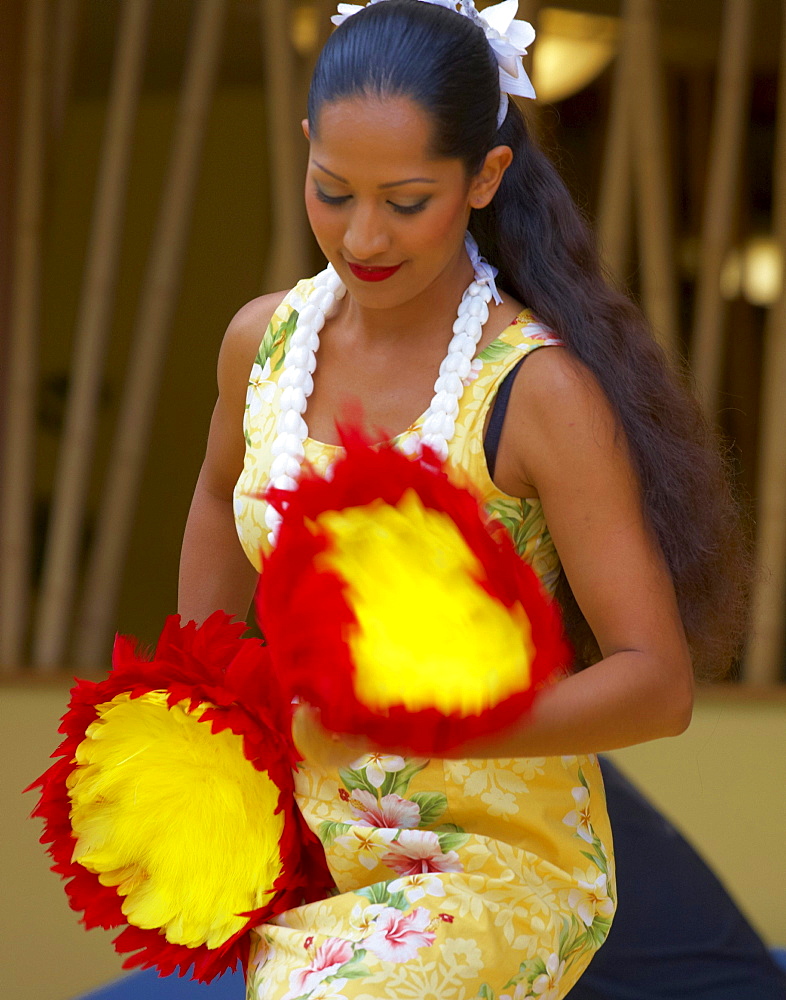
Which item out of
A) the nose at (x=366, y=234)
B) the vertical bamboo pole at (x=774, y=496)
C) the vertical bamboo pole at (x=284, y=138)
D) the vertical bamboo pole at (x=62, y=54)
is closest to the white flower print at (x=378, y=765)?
the nose at (x=366, y=234)

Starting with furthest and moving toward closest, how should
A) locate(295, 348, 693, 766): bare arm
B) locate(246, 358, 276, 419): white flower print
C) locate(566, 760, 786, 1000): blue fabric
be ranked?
locate(566, 760, 786, 1000): blue fabric < locate(246, 358, 276, 419): white flower print < locate(295, 348, 693, 766): bare arm

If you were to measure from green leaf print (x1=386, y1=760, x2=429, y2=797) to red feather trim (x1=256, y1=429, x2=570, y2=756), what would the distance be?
0.66 feet

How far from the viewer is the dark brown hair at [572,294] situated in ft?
3.61

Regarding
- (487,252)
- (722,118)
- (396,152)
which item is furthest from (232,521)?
(722,118)

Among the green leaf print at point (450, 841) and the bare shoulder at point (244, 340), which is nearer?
the green leaf print at point (450, 841)

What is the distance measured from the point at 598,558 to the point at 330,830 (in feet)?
1.10

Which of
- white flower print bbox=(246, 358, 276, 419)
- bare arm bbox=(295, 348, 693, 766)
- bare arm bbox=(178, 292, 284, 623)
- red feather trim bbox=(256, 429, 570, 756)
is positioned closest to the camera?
red feather trim bbox=(256, 429, 570, 756)

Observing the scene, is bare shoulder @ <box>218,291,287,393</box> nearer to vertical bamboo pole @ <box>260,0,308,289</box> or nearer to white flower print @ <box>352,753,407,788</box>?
white flower print @ <box>352,753,407,788</box>

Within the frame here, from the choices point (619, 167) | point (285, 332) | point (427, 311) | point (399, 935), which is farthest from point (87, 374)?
point (399, 935)

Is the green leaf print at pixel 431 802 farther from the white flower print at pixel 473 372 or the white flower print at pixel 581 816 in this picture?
the white flower print at pixel 473 372

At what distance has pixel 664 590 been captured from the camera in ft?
3.57

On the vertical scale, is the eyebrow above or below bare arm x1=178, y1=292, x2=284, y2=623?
above

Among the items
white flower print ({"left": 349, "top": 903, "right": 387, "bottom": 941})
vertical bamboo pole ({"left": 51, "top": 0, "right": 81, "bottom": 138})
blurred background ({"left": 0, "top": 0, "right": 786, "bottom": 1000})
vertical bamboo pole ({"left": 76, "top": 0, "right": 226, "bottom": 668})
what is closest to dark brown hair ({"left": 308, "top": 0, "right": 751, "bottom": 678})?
white flower print ({"left": 349, "top": 903, "right": 387, "bottom": 941})

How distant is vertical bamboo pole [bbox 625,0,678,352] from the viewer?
2.53 m
